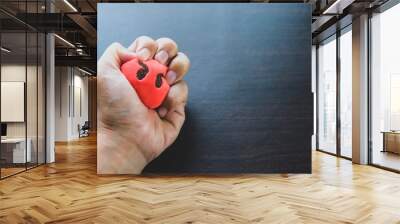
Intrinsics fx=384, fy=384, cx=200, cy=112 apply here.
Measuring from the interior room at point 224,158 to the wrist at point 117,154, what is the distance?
91mm

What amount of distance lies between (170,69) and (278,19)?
2084 millimetres

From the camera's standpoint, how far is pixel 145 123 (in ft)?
21.5

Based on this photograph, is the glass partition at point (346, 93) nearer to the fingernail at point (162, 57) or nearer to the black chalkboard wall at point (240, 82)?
the black chalkboard wall at point (240, 82)

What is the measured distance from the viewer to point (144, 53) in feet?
22.0

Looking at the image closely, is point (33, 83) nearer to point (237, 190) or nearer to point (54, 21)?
point (54, 21)

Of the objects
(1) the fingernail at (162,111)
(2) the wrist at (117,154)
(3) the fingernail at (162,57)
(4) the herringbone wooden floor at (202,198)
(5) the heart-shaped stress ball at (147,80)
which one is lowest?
(4) the herringbone wooden floor at (202,198)

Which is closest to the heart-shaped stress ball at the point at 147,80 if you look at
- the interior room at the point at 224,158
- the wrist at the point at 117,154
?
the interior room at the point at 224,158

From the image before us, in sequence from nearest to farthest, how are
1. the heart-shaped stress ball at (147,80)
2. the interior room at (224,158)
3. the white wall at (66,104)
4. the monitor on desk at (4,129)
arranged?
the interior room at (224,158)
the heart-shaped stress ball at (147,80)
the monitor on desk at (4,129)
the white wall at (66,104)

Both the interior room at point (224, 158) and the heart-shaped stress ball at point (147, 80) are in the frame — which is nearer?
the interior room at point (224, 158)

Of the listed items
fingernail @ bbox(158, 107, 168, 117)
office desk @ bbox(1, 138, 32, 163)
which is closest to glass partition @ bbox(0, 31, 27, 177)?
office desk @ bbox(1, 138, 32, 163)

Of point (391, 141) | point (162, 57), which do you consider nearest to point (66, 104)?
point (162, 57)

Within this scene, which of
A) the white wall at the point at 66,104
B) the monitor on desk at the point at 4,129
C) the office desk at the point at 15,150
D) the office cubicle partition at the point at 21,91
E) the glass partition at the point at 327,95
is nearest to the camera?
the office cubicle partition at the point at 21,91

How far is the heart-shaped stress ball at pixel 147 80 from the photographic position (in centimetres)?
654

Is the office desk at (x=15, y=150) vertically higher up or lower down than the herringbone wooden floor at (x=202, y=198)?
higher up
